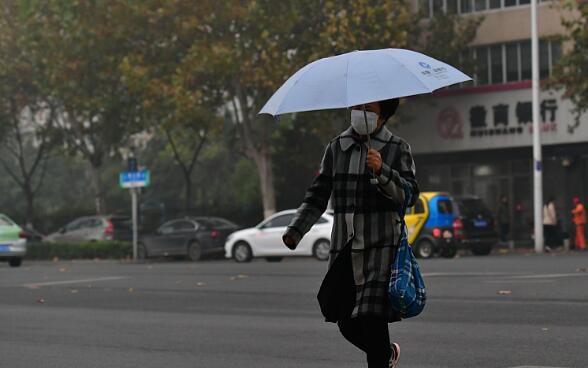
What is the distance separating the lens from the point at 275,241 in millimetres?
32375

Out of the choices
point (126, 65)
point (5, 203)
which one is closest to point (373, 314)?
point (126, 65)

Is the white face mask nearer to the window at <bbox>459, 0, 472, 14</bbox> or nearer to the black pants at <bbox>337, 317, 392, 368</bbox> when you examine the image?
the black pants at <bbox>337, 317, 392, 368</bbox>

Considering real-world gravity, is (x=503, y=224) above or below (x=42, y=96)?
below

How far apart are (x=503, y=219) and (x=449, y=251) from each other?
1070 centimetres

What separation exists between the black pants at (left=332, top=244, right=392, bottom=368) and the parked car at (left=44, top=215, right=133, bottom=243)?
36003 mm

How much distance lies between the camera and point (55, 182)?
8200 centimetres

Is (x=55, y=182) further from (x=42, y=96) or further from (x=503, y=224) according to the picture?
(x=503, y=224)

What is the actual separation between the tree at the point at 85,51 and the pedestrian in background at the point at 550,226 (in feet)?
45.8

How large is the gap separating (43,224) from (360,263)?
49.2 m

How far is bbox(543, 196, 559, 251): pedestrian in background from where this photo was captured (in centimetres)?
3556

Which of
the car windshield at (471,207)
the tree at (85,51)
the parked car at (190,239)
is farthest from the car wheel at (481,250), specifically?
the tree at (85,51)

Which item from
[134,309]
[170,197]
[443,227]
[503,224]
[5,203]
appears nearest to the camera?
[134,309]

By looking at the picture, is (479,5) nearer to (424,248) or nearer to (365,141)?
(424,248)

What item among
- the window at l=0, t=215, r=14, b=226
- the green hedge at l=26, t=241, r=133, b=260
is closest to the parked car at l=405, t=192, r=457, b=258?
the window at l=0, t=215, r=14, b=226
